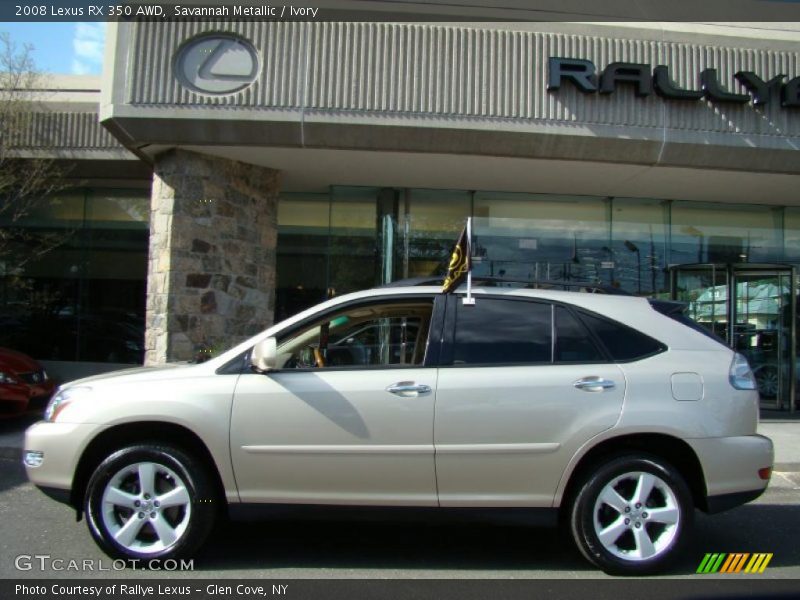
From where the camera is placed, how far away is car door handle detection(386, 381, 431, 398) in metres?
3.97

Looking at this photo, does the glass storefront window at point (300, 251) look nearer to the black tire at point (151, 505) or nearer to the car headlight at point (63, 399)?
the car headlight at point (63, 399)

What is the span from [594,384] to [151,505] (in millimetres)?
2757

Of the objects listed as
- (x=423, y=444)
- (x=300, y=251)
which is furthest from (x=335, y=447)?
(x=300, y=251)

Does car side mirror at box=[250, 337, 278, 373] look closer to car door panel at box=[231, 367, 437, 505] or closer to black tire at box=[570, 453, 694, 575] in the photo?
car door panel at box=[231, 367, 437, 505]

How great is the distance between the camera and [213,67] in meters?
8.51

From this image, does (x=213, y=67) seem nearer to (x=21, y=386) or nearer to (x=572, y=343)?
(x=21, y=386)

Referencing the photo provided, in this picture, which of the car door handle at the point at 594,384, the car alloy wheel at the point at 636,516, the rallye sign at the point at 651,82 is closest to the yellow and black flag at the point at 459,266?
the car door handle at the point at 594,384

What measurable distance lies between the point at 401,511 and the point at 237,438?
1.07 metres

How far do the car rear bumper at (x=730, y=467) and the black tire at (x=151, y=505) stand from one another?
2960mm

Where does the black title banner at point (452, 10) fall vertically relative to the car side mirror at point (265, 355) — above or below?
above

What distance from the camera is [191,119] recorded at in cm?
837

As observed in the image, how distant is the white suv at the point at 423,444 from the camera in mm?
3928

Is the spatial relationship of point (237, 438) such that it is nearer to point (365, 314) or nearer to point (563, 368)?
point (365, 314)

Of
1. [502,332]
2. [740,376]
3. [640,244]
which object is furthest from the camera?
[640,244]
